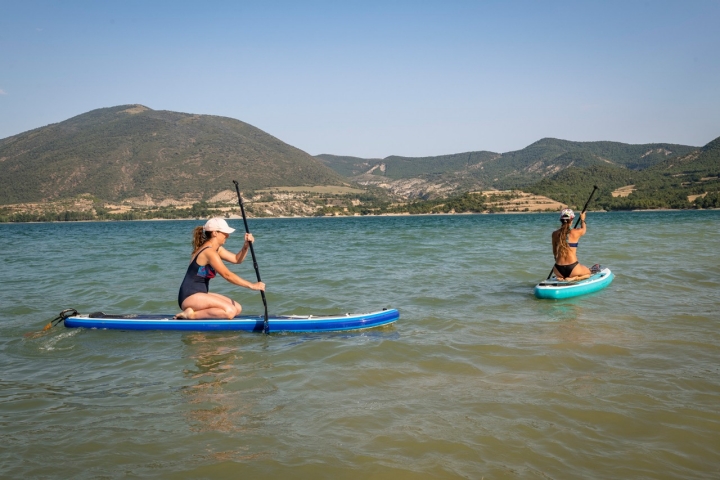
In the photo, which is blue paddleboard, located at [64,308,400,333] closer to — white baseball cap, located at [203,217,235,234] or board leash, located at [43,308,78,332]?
board leash, located at [43,308,78,332]

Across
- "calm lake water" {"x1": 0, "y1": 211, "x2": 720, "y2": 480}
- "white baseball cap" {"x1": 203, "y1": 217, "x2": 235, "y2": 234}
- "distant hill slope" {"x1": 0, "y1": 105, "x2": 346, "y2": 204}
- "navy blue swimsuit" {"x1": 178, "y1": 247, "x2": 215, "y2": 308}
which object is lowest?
"calm lake water" {"x1": 0, "y1": 211, "x2": 720, "y2": 480}

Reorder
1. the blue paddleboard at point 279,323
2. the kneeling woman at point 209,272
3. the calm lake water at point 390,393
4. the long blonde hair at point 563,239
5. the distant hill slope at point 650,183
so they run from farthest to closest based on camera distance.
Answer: the distant hill slope at point 650,183 < the long blonde hair at point 563,239 < the blue paddleboard at point 279,323 < the kneeling woman at point 209,272 < the calm lake water at point 390,393

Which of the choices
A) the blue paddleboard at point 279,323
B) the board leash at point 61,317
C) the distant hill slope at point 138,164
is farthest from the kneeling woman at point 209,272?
the distant hill slope at point 138,164

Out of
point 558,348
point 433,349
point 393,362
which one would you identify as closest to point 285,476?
point 393,362

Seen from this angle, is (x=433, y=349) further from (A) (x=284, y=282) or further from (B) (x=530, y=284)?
(A) (x=284, y=282)

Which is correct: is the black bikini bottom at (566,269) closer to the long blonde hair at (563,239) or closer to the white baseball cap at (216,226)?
the long blonde hair at (563,239)

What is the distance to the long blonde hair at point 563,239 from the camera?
38.0 ft

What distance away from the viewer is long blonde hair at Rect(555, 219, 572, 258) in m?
11.6

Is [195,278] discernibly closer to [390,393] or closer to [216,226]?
[216,226]

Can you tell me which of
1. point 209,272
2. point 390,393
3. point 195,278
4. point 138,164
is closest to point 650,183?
point 209,272

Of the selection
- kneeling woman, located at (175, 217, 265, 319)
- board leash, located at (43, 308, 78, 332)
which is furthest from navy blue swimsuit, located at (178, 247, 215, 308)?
board leash, located at (43, 308, 78, 332)

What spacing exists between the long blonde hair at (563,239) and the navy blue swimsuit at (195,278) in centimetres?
792

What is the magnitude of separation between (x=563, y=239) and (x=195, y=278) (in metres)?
8.29

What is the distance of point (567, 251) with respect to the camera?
39.0 ft
